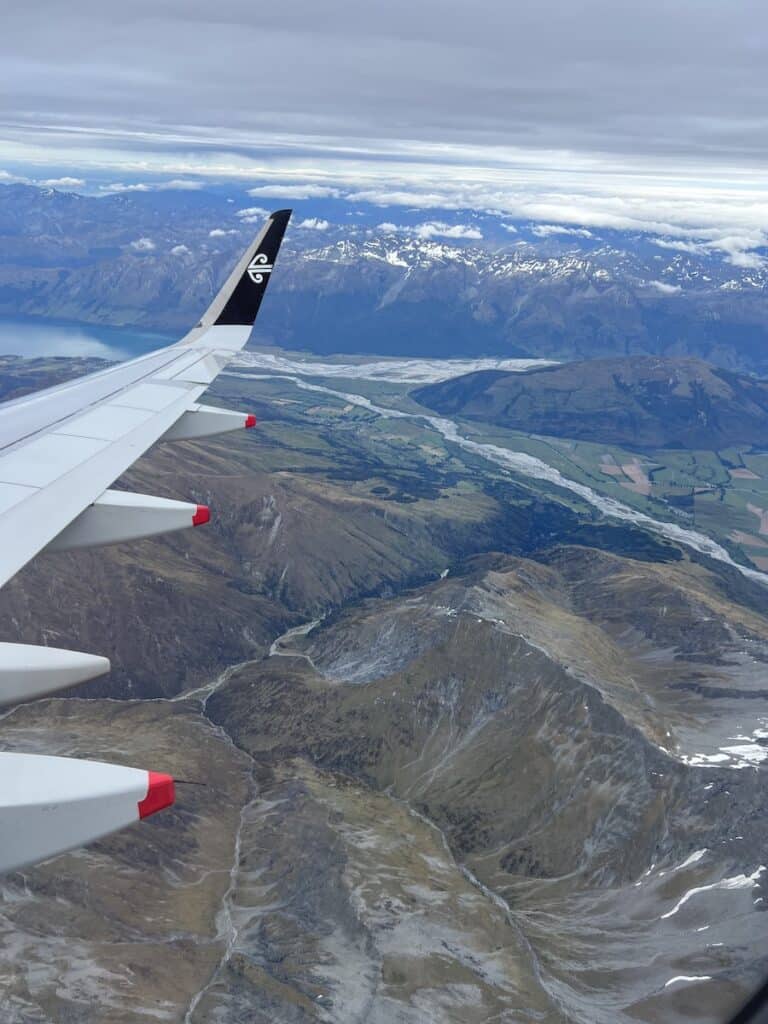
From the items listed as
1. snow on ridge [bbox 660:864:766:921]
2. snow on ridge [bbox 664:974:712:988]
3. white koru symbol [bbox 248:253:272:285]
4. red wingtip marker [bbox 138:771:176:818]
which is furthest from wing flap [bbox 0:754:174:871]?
snow on ridge [bbox 660:864:766:921]

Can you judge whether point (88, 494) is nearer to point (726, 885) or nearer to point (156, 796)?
point (156, 796)

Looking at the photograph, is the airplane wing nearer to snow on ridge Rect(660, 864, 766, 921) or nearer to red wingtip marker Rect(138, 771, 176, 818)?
red wingtip marker Rect(138, 771, 176, 818)

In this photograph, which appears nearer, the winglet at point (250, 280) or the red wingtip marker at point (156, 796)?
the red wingtip marker at point (156, 796)

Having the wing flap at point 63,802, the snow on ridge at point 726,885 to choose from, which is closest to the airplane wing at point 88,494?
the wing flap at point 63,802

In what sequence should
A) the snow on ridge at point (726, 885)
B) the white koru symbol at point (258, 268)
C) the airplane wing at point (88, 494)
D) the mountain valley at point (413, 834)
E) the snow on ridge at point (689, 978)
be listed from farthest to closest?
the snow on ridge at point (726, 885) < the snow on ridge at point (689, 978) < the mountain valley at point (413, 834) < the white koru symbol at point (258, 268) < the airplane wing at point (88, 494)

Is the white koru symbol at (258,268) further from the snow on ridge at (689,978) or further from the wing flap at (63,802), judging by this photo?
the snow on ridge at (689,978)
